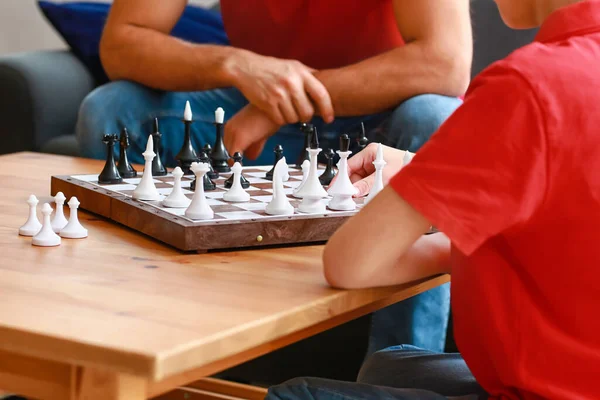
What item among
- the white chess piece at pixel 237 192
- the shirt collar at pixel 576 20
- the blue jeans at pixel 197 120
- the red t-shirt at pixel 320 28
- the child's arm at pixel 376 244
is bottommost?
the blue jeans at pixel 197 120

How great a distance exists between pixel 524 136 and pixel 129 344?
0.41 metres

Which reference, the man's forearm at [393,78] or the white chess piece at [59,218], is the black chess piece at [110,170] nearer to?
the white chess piece at [59,218]

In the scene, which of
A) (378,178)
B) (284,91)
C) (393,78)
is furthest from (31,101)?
(378,178)

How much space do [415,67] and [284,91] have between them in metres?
0.30

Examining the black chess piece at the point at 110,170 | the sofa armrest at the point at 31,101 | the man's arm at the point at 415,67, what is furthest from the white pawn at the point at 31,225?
the sofa armrest at the point at 31,101

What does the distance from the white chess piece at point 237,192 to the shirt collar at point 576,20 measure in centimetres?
54

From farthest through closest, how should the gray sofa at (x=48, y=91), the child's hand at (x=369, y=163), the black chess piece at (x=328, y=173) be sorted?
1. the gray sofa at (x=48, y=91)
2. the black chess piece at (x=328, y=173)
3. the child's hand at (x=369, y=163)

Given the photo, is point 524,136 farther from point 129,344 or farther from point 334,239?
point 129,344

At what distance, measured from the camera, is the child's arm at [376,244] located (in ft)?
2.87

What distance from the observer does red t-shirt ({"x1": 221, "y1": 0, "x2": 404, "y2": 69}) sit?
221 centimetres

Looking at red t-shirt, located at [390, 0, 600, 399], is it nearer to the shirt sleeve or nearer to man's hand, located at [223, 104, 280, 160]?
the shirt sleeve

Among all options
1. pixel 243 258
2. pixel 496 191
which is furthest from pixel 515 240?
pixel 243 258

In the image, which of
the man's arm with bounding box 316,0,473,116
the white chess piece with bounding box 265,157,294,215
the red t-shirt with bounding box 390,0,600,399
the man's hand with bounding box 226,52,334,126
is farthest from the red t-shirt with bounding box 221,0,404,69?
the red t-shirt with bounding box 390,0,600,399

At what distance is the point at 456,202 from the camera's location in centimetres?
84
